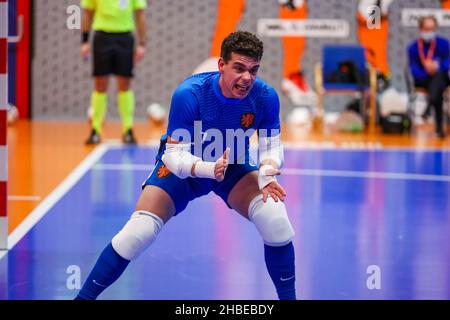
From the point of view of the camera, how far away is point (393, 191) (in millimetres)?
9758

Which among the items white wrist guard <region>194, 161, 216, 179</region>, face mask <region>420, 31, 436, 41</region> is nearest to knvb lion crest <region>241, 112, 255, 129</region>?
white wrist guard <region>194, 161, 216, 179</region>

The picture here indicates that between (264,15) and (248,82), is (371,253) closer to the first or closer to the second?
(248,82)

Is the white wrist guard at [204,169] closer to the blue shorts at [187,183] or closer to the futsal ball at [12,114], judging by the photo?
the blue shorts at [187,183]

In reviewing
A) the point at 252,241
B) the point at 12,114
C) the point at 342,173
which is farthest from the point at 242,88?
the point at 12,114

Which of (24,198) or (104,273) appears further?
(24,198)

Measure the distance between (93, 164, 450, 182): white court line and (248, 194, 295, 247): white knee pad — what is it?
216 inches

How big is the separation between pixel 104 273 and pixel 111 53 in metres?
7.50

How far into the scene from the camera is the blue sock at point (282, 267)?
17.0ft

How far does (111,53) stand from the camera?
12242mm

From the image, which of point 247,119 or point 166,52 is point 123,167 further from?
point 166,52

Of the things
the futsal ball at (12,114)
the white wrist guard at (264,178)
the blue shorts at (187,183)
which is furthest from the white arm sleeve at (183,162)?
the futsal ball at (12,114)

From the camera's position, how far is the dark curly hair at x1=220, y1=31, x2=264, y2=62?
4969 millimetres

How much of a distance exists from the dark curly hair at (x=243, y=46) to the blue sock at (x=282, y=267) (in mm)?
1037

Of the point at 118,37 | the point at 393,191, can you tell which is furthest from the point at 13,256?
the point at 118,37
